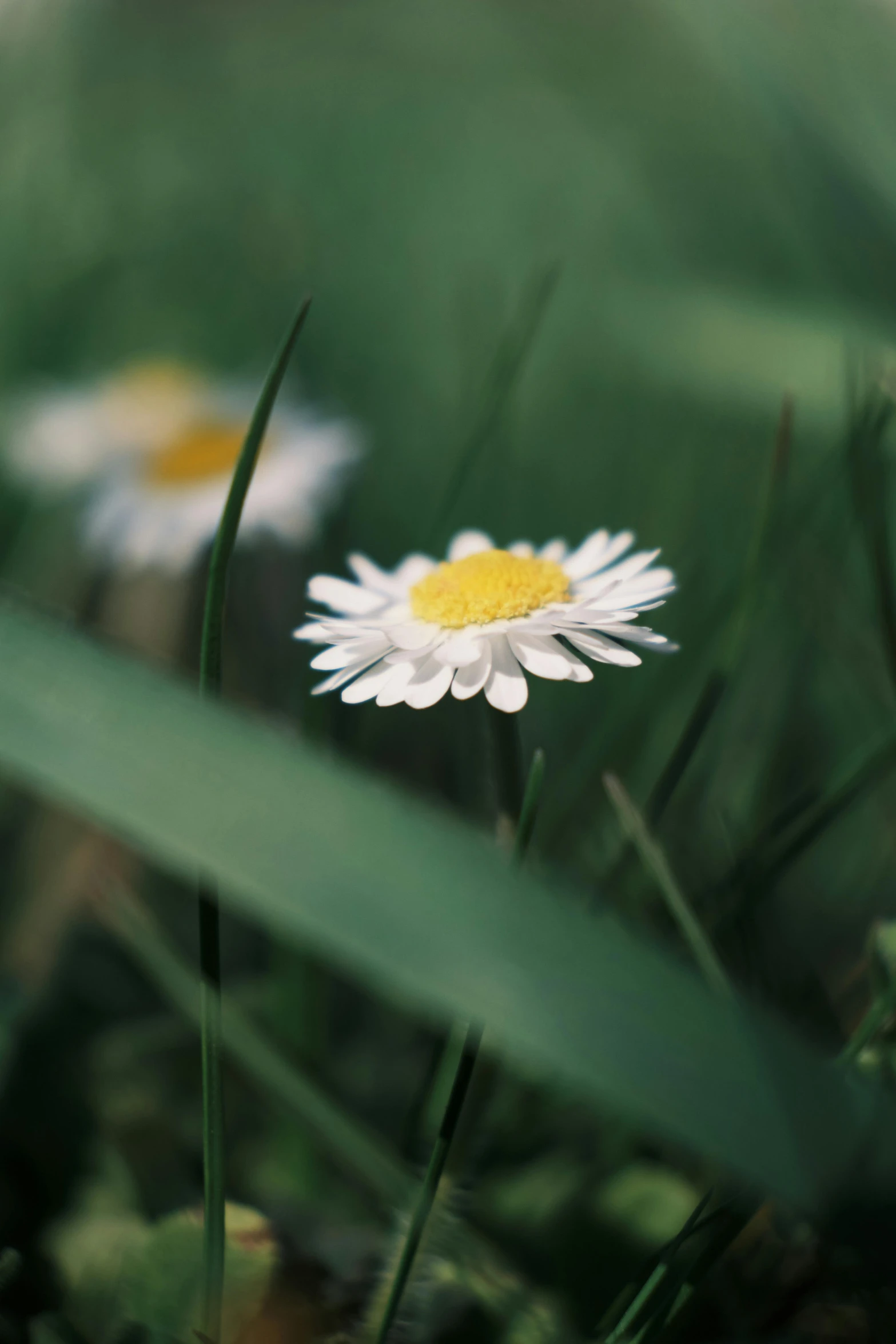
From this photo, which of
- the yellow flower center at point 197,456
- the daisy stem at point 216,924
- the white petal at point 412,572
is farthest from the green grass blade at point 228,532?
the yellow flower center at point 197,456

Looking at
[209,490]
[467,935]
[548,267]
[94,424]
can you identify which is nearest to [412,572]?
[467,935]

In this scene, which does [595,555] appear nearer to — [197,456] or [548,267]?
[197,456]

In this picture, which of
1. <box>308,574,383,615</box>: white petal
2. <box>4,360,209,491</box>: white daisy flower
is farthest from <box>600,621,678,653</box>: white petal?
<box>4,360,209,491</box>: white daisy flower

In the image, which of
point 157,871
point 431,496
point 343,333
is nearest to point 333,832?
point 157,871

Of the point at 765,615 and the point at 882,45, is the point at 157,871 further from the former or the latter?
the point at 882,45

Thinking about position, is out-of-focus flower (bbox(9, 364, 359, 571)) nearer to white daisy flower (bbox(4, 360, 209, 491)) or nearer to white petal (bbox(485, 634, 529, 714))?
white daisy flower (bbox(4, 360, 209, 491))
